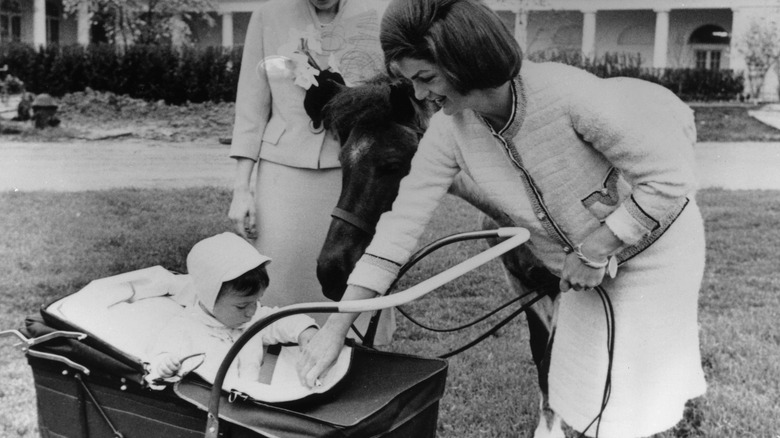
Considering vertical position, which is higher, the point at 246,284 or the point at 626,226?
the point at 626,226

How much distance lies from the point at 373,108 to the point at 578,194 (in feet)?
3.07

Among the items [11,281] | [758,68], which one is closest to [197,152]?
[11,281]

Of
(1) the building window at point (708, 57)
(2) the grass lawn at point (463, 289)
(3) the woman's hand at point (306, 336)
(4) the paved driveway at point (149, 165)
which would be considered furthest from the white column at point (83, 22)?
(1) the building window at point (708, 57)

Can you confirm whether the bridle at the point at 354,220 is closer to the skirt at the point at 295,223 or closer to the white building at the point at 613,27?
the skirt at the point at 295,223

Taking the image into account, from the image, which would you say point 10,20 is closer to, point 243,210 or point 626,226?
point 243,210

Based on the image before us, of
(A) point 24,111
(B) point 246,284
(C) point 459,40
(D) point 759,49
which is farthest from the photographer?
(D) point 759,49

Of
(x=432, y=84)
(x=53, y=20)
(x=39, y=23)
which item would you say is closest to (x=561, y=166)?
(x=432, y=84)

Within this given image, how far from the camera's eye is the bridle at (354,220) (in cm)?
273

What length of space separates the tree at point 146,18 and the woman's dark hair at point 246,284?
13146 mm

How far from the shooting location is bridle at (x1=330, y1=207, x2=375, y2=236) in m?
2.73

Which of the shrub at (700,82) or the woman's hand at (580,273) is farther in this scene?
the shrub at (700,82)

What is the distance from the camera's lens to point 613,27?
20.0m

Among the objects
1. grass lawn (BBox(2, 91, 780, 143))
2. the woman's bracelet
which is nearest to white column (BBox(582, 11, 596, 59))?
grass lawn (BBox(2, 91, 780, 143))

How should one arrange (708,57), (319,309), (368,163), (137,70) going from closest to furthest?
(319,309)
(368,163)
(137,70)
(708,57)
